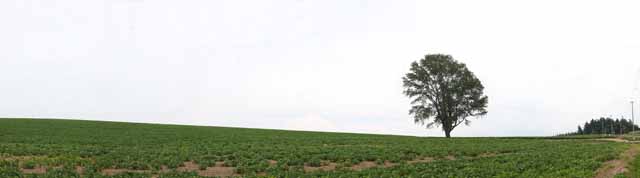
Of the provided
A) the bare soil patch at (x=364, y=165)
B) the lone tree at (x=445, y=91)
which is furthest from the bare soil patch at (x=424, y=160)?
the lone tree at (x=445, y=91)

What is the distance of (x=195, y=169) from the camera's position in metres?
25.1

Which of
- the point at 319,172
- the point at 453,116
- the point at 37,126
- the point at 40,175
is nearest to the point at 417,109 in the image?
the point at 453,116

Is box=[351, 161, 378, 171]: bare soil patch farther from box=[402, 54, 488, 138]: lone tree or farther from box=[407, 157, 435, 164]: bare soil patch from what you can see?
box=[402, 54, 488, 138]: lone tree

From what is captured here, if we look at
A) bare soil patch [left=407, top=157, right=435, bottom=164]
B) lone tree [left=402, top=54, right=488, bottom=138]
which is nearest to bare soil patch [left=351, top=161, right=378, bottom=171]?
bare soil patch [left=407, top=157, right=435, bottom=164]

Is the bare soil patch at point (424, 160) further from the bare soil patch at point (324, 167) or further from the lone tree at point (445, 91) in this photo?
the lone tree at point (445, 91)

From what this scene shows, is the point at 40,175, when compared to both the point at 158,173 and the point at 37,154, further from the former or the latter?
the point at 37,154

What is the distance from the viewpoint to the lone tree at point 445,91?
237 feet

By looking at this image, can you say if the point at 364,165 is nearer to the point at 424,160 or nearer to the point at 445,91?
the point at 424,160

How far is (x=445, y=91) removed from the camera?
72750 mm

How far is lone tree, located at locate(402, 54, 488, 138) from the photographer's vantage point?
72250mm

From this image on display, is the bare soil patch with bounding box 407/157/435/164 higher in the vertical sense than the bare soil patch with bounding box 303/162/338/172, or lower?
higher

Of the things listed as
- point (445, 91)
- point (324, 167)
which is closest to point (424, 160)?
point (324, 167)

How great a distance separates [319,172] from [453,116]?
52053 millimetres

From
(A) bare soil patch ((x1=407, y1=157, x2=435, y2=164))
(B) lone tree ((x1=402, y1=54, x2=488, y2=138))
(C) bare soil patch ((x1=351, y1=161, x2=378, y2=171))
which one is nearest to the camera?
(C) bare soil patch ((x1=351, y1=161, x2=378, y2=171))
